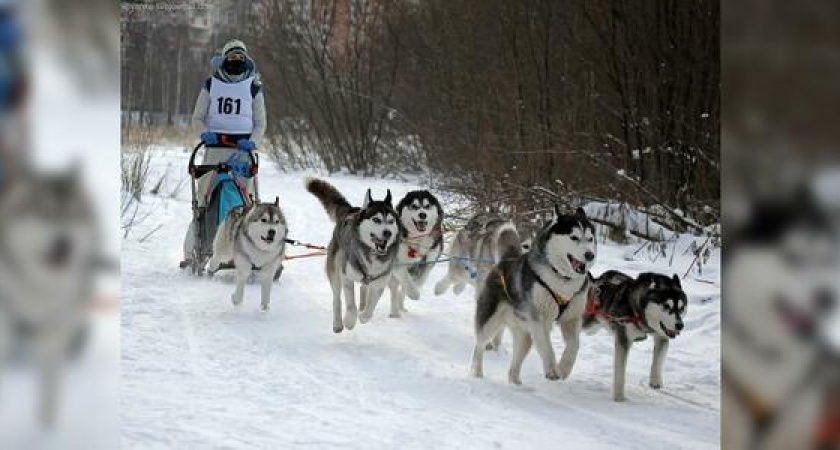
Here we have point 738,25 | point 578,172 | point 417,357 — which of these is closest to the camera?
point 738,25

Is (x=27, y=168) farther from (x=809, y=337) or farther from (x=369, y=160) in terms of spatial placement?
(x=369, y=160)

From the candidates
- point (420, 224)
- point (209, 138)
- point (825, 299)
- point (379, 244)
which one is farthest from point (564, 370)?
point (209, 138)

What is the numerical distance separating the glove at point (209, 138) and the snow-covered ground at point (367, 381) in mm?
874

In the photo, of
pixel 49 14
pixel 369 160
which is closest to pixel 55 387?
pixel 49 14

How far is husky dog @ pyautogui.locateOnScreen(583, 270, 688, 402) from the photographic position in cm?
365

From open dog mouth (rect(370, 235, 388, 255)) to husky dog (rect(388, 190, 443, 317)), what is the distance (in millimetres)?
496

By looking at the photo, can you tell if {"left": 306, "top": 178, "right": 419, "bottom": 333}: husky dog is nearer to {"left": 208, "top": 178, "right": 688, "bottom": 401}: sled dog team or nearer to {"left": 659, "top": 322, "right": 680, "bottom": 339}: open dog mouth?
{"left": 208, "top": 178, "right": 688, "bottom": 401}: sled dog team

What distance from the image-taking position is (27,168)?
2.85 feet

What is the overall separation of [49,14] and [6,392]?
366 mm

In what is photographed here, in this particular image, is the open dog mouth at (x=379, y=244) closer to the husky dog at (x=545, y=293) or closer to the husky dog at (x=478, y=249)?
the husky dog at (x=478, y=249)

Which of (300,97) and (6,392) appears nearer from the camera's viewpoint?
(6,392)

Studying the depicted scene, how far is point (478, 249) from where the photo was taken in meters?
5.25

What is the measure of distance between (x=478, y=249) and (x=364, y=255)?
2.63 feet

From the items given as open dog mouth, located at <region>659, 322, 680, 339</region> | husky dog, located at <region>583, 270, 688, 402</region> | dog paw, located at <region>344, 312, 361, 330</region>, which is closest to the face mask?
dog paw, located at <region>344, 312, 361, 330</region>
